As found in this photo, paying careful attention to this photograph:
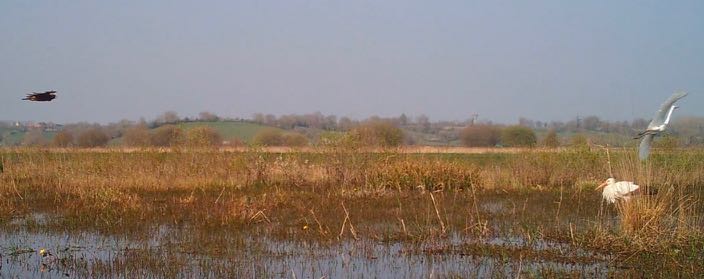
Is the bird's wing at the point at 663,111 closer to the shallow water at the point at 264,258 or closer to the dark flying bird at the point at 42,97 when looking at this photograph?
the shallow water at the point at 264,258

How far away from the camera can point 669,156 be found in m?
21.5

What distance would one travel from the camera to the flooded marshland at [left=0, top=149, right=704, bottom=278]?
805 centimetres

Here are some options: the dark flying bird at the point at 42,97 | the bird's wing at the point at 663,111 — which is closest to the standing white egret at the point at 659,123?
the bird's wing at the point at 663,111

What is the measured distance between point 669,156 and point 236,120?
Result: 52830 mm

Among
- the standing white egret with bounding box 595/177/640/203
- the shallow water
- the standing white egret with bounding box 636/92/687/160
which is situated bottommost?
the shallow water

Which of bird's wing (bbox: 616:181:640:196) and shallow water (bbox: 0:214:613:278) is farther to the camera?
bird's wing (bbox: 616:181:640:196)

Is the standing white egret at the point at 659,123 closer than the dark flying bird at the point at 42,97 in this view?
No

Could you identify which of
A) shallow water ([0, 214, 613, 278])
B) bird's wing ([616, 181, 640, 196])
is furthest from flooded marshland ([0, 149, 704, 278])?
bird's wing ([616, 181, 640, 196])

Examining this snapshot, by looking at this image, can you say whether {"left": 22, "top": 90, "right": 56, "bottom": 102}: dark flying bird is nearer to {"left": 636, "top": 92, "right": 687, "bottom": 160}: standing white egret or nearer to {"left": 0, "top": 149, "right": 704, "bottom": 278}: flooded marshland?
{"left": 0, "top": 149, "right": 704, "bottom": 278}: flooded marshland

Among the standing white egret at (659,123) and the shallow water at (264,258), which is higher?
the standing white egret at (659,123)

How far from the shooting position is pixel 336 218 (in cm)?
1221

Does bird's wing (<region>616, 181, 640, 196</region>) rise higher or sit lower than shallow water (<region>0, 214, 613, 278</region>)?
higher

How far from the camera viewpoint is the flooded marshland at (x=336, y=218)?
8055mm

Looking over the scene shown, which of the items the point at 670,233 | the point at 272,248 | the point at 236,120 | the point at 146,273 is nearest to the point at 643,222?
the point at 670,233
